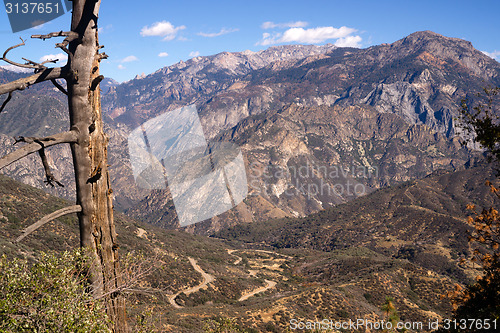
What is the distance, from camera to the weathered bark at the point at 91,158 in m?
5.98

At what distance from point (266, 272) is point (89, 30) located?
296 feet

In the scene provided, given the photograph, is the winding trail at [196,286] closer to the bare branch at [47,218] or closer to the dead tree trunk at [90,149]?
the dead tree trunk at [90,149]

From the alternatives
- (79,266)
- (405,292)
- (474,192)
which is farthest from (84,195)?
(474,192)

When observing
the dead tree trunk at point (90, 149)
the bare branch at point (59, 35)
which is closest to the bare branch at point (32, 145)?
the dead tree trunk at point (90, 149)

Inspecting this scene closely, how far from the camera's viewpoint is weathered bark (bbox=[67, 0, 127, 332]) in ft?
19.6

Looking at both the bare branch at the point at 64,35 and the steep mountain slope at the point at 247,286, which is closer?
the bare branch at the point at 64,35

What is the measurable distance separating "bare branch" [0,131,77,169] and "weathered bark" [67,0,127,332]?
225mm

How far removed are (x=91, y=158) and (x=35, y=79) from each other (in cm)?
150

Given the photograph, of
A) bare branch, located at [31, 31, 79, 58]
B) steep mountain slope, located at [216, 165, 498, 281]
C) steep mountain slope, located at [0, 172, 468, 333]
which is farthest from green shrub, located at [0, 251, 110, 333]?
steep mountain slope, located at [216, 165, 498, 281]

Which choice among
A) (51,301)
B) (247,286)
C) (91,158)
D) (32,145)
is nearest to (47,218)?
Result: (32,145)

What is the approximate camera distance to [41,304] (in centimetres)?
614

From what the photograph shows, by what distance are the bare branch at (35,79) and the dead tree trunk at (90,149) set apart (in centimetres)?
2

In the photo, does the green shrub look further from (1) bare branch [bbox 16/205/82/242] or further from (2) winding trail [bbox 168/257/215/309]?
(2) winding trail [bbox 168/257/215/309]

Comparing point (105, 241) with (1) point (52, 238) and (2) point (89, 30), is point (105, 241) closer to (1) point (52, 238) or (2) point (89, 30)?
(2) point (89, 30)
